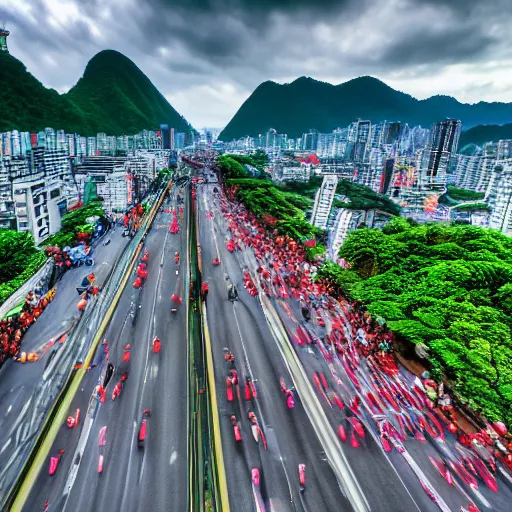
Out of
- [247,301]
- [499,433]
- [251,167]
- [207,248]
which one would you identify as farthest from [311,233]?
[251,167]

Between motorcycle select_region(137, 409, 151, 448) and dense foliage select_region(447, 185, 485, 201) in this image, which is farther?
dense foliage select_region(447, 185, 485, 201)

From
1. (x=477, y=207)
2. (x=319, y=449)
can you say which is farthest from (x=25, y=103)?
(x=477, y=207)

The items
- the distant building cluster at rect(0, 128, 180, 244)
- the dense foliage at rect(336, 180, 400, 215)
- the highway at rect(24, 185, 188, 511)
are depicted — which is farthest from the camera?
the dense foliage at rect(336, 180, 400, 215)

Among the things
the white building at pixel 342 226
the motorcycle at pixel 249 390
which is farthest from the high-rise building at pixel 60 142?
the motorcycle at pixel 249 390

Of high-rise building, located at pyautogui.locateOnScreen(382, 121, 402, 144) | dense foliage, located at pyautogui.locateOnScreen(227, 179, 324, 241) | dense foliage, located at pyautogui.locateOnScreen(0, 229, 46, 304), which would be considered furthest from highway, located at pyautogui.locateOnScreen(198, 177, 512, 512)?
high-rise building, located at pyautogui.locateOnScreen(382, 121, 402, 144)

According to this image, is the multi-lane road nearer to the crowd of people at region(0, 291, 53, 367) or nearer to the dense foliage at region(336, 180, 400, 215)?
the crowd of people at region(0, 291, 53, 367)

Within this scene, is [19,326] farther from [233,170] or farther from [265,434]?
[233,170]

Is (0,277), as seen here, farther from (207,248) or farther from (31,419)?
(207,248)
